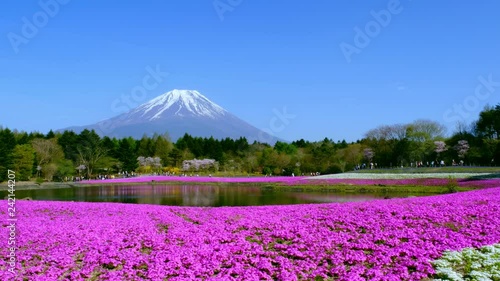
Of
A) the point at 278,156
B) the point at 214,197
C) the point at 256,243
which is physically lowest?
the point at 214,197

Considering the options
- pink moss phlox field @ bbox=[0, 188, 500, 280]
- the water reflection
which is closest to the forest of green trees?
the water reflection

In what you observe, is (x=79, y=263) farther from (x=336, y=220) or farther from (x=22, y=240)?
(x=336, y=220)

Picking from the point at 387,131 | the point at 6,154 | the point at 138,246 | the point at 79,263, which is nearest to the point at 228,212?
the point at 138,246

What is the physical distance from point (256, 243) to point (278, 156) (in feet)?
237

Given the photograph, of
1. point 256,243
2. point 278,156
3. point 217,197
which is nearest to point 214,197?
point 217,197

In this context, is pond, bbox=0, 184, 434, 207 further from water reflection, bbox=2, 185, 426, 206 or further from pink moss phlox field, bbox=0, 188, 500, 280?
pink moss phlox field, bbox=0, 188, 500, 280

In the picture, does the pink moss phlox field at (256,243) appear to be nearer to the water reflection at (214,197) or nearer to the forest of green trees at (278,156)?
the water reflection at (214,197)

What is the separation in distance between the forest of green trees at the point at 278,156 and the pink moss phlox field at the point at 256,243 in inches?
2087

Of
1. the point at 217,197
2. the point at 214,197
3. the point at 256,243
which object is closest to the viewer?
the point at 256,243

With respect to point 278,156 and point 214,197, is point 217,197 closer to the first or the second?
point 214,197

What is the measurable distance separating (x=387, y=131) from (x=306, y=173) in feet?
59.7

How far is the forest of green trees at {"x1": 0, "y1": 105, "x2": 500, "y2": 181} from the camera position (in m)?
63.4

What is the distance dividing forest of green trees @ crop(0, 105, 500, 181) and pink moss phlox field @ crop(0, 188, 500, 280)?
174ft

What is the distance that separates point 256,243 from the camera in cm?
1062
